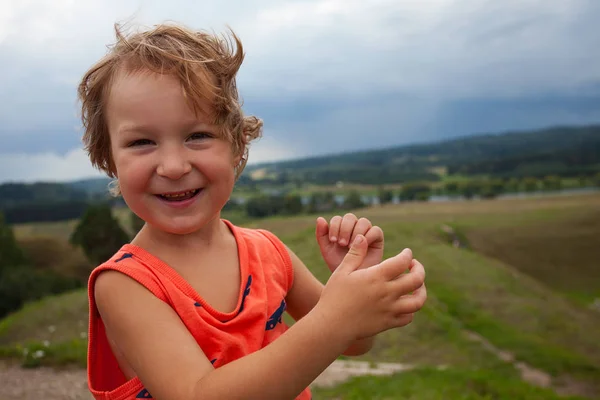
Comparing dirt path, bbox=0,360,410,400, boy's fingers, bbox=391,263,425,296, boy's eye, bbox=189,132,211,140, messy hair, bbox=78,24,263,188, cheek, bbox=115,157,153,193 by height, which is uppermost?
messy hair, bbox=78,24,263,188

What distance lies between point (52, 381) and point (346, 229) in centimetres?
842

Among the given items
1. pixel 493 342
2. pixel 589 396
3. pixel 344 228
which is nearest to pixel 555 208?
pixel 493 342

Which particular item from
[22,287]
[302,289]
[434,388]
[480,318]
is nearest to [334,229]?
[302,289]

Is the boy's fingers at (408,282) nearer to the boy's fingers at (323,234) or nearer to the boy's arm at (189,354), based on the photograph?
the boy's arm at (189,354)

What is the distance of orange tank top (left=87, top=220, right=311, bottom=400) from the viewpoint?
170 cm

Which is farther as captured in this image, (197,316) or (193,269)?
(193,269)

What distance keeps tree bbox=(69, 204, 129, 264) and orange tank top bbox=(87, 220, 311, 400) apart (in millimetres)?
28965

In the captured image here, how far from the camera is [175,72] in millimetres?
1687

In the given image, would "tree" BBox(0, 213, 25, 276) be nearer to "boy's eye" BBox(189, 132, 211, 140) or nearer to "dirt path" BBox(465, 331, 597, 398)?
"dirt path" BBox(465, 331, 597, 398)

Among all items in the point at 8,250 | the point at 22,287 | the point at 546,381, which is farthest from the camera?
the point at 8,250

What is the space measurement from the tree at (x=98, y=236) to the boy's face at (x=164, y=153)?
2914cm

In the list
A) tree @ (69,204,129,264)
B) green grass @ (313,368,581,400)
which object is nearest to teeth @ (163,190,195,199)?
green grass @ (313,368,581,400)

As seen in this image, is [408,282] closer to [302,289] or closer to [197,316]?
[197,316]

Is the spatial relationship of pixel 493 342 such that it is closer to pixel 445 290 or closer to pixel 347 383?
pixel 445 290
